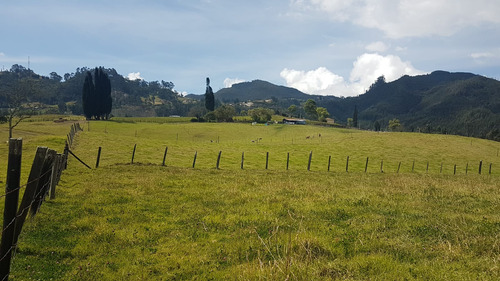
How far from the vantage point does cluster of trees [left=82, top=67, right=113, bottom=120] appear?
136000 millimetres

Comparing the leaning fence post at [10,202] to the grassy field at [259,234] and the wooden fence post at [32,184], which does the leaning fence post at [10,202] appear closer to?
the grassy field at [259,234]

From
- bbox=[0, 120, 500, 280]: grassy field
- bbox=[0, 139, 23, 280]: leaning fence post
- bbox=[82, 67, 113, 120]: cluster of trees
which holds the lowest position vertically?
bbox=[0, 120, 500, 280]: grassy field

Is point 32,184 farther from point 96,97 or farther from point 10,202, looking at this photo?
point 96,97

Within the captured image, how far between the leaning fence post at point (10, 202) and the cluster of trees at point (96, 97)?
14964 centimetres

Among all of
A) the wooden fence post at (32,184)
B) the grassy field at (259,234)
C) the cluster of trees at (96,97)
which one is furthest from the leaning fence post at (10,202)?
the cluster of trees at (96,97)

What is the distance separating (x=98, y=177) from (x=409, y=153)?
227 ft

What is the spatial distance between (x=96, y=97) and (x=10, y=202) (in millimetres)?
151483

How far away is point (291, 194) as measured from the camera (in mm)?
14797

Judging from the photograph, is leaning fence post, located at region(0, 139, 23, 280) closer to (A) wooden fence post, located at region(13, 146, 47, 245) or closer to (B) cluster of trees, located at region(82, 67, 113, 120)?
(A) wooden fence post, located at region(13, 146, 47, 245)

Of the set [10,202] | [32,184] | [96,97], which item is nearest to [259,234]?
[10,202]

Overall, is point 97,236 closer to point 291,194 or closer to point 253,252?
point 253,252

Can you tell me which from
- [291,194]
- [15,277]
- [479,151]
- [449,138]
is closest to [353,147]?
[479,151]

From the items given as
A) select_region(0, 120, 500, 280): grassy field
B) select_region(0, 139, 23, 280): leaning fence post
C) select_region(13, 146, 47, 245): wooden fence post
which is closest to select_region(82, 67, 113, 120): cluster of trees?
select_region(0, 120, 500, 280): grassy field

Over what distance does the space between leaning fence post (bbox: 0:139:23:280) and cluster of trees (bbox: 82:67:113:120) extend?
14964 centimetres
